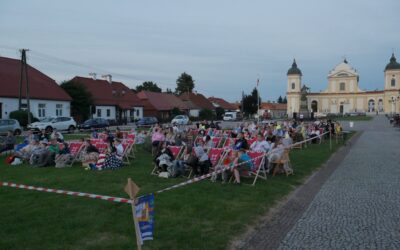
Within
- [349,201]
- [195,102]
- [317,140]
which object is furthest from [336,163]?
[195,102]

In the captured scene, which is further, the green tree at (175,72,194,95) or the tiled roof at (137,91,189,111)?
the green tree at (175,72,194,95)

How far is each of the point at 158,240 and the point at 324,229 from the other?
102 inches

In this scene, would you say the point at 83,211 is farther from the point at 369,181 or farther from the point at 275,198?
the point at 369,181

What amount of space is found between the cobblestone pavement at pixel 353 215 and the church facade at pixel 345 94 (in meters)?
90.7

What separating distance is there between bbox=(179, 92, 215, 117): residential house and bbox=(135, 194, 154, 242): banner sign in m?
68.9

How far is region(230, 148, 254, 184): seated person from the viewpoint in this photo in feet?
31.3

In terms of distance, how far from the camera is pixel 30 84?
41219 millimetres

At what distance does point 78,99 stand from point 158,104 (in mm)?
20563

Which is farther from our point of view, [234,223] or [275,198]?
[275,198]

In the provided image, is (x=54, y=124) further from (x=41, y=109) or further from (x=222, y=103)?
(x=222, y=103)

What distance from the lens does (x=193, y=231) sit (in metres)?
5.86

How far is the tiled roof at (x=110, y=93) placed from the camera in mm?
51312

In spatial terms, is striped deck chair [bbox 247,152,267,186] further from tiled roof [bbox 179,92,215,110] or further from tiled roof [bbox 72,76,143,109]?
tiled roof [bbox 179,92,215,110]

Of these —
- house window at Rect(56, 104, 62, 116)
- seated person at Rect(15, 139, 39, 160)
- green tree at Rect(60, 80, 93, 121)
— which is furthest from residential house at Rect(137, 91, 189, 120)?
seated person at Rect(15, 139, 39, 160)
